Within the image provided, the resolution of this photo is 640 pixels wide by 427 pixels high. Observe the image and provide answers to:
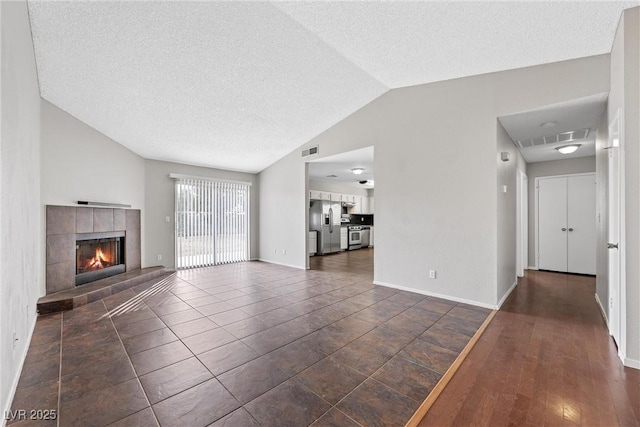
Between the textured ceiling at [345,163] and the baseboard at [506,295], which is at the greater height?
the textured ceiling at [345,163]

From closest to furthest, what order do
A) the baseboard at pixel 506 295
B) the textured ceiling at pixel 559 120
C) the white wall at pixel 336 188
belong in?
1. the textured ceiling at pixel 559 120
2. the baseboard at pixel 506 295
3. the white wall at pixel 336 188

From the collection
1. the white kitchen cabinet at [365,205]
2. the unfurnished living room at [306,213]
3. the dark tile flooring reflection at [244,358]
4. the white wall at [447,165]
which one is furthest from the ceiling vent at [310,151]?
the white kitchen cabinet at [365,205]

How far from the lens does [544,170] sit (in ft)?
19.8

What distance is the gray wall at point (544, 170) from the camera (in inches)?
220

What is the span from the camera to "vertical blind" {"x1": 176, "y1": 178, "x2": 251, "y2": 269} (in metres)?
6.22

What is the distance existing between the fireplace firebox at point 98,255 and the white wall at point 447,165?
185 inches

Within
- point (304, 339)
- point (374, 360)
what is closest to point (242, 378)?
point (304, 339)

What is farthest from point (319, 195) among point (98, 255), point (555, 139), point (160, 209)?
point (555, 139)

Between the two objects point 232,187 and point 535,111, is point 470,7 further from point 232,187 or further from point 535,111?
point 232,187

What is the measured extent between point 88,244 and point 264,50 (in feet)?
13.7

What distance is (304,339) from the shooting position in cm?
Answer: 268

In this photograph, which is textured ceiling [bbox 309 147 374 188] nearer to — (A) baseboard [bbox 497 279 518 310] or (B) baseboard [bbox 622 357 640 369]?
Result: (A) baseboard [bbox 497 279 518 310]

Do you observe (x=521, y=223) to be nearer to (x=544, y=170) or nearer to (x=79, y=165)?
(x=544, y=170)

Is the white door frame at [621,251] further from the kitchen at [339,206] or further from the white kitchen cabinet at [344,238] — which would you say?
the white kitchen cabinet at [344,238]
